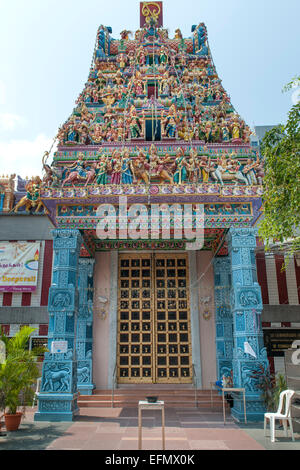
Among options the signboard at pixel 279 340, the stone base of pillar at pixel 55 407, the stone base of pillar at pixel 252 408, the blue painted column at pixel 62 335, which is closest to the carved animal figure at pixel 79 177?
the blue painted column at pixel 62 335

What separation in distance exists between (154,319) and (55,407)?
468 cm

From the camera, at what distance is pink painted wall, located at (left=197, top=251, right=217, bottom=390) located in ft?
39.3

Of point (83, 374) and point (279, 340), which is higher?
point (279, 340)

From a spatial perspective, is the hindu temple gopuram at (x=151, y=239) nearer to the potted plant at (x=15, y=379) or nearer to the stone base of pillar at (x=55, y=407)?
the stone base of pillar at (x=55, y=407)

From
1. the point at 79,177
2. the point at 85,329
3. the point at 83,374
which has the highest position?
the point at 79,177

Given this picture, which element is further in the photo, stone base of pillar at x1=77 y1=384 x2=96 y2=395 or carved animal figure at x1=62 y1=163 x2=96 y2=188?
stone base of pillar at x1=77 y1=384 x2=96 y2=395

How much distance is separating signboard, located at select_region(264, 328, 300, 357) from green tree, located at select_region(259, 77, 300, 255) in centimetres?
676

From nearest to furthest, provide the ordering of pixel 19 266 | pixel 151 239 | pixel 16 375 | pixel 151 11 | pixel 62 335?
pixel 16 375 → pixel 62 335 → pixel 151 239 → pixel 19 266 → pixel 151 11

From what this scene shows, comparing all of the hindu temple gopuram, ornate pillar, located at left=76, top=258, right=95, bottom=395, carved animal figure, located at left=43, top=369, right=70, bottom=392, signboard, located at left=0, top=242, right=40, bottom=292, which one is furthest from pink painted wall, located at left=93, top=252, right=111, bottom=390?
carved animal figure, located at left=43, top=369, right=70, bottom=392

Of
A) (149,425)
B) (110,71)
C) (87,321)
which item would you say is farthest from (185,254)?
(110,71)

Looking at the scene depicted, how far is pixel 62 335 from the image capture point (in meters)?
9.15

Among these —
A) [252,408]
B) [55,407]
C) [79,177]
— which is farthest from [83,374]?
[79,177]

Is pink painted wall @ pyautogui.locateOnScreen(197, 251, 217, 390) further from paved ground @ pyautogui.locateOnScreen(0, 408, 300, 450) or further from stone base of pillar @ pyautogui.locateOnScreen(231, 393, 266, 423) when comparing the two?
stone base of pillar @ pyautogui.locateOnScreen(231, 393, 266, 423)

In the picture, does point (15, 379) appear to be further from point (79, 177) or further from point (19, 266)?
point (19, 266)
